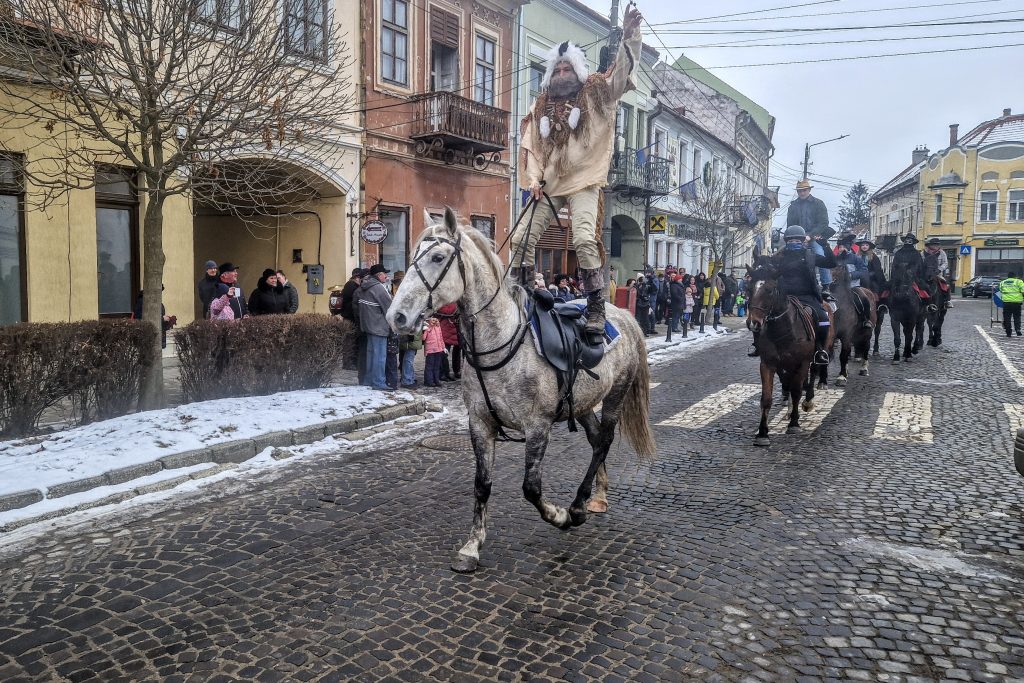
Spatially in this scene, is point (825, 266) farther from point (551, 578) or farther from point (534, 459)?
point (551, 578)

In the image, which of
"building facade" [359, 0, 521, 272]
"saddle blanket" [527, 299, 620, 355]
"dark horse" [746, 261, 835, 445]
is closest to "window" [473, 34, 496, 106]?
"building facade" [359, 0, 521, 272]

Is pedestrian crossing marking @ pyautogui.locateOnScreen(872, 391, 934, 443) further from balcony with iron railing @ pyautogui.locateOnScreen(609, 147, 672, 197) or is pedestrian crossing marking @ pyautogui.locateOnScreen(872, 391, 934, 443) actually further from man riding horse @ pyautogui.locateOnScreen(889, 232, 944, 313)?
balcony with iron railing @ pyautogui.locateOnScreen(609, 147, 672, 197)

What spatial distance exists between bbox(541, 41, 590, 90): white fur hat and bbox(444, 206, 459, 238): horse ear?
6.38 feet

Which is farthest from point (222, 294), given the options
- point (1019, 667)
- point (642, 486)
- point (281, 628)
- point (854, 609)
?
point (1019, 667)

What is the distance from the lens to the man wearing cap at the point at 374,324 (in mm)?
10961

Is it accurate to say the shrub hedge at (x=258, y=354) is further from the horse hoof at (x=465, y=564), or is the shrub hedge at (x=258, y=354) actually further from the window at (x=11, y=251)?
the horse hoof at (x=465, y=564)

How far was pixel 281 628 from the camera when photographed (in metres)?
3.69

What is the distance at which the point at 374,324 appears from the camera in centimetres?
1095

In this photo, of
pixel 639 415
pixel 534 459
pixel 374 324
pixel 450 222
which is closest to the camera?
pixel 450 222

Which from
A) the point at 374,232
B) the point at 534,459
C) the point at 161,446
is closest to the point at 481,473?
the point at 534,459

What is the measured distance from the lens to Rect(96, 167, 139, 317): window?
494 inches

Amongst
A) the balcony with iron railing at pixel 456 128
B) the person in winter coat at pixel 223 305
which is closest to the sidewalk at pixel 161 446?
the person in winter coat at pixel 223 305

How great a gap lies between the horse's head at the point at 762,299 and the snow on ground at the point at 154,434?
16.0ft

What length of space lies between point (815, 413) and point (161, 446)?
8078mm
